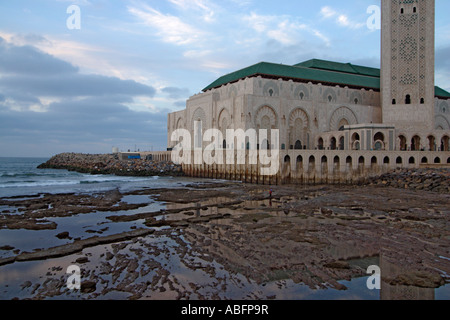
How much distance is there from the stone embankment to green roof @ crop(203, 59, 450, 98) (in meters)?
21.8

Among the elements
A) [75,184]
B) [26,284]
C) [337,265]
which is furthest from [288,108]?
[26,284]

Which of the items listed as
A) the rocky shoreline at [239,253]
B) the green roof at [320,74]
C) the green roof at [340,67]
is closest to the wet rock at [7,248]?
the rocky shoreline at [239,253]

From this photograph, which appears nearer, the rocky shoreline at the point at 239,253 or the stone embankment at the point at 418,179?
the rocky shoreline at the point at 239,253

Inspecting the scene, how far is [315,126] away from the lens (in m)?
43.5

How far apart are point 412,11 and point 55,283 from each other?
1832 inches

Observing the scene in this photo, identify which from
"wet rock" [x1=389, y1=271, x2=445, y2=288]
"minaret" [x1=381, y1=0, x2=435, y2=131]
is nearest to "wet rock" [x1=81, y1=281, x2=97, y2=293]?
"wet rock" [x1=389, y1=271, x2=445, y2=288]

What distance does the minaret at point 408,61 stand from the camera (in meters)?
39.4

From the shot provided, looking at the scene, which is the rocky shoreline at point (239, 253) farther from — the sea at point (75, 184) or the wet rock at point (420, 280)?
the sea at point (75, 184)

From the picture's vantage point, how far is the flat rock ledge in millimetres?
8414

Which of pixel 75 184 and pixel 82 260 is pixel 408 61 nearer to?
pixel 75 184

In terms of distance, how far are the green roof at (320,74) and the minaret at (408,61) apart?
872 cm

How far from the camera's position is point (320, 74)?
4862 cm

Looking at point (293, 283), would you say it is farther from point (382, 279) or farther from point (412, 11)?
point (412, 11)
